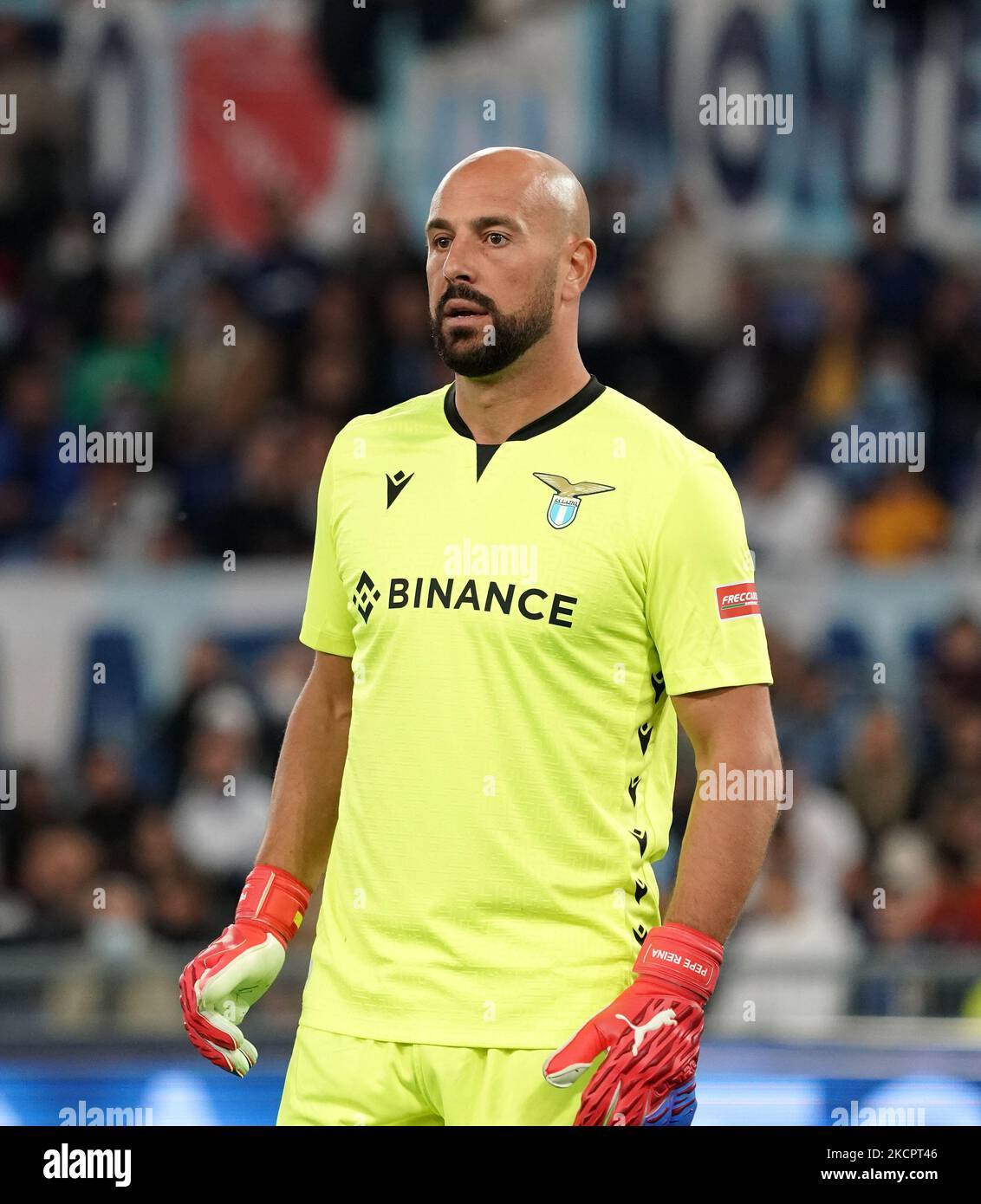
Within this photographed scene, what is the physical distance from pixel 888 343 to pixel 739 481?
95 cm

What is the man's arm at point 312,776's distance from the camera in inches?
124

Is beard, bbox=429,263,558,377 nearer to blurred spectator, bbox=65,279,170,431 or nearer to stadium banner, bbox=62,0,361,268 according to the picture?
blurred spectator, bbox=65,279,170,431

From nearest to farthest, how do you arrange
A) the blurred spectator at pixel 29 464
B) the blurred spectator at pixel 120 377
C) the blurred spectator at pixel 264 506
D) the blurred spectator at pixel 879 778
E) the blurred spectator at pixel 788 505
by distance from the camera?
the blurred spectator at pixel 879 778
the blurred spectator at pixel 264 506
the blurred spectator at pixel 788 505
the blurred spectator at pixel 29 464
the blurred spectator at pixel 120 377

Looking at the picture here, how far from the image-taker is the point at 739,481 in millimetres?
7922

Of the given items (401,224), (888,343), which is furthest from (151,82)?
(888,343)

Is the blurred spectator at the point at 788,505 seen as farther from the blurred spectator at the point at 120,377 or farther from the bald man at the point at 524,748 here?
the bald man at the point at 524,748

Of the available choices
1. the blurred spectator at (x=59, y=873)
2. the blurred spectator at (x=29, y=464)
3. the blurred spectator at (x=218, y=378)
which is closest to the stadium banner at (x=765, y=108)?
the blurred spectator at (x=218, y=378)

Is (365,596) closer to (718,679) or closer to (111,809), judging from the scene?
(718,679)

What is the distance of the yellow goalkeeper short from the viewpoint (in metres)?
2.76

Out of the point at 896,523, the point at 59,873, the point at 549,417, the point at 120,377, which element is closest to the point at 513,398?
the point at 549,417

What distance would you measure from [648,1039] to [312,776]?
2.53 feet

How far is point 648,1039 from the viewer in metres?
2.66

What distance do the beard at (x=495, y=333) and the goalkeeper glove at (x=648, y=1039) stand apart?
0.87m
